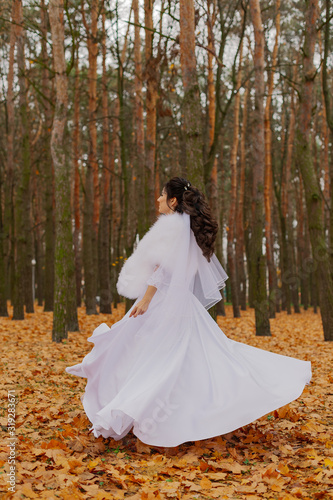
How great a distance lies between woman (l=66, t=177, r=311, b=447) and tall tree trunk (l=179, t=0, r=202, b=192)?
10.2ft

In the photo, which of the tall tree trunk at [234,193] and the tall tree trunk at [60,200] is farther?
the tall tree trunk at [234,193]

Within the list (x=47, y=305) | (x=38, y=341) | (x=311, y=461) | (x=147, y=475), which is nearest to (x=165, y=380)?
(x=147, y=475)

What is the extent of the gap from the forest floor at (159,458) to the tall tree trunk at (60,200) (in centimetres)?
314

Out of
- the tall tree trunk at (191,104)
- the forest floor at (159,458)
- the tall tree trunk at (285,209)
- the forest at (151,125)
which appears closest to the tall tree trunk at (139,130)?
the forest at (151,125)

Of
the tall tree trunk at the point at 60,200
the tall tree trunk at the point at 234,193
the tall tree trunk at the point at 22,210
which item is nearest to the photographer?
the tall tree trunk at the point at 60,200

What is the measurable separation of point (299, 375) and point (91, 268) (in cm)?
1071

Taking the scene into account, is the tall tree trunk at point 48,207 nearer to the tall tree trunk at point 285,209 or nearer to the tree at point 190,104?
the tree at point 190,104

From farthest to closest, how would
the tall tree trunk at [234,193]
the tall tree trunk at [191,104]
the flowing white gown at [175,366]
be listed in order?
1. the tall tree trunk at [234,193]
2. the tall tree trunk at [191,104]
3. the flowing white gown at [175,366]

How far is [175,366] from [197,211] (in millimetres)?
1299

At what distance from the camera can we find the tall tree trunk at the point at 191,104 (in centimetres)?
736

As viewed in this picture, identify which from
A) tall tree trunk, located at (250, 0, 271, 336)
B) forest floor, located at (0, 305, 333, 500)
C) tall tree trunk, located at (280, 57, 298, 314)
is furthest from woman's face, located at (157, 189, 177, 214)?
tall tree trunk, located at (280, 57, 298, 314)

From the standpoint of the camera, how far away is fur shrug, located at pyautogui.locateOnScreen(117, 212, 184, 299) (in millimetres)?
4059

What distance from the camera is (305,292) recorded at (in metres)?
24.5

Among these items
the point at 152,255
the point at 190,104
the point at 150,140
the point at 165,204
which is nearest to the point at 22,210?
the point at 150,140
